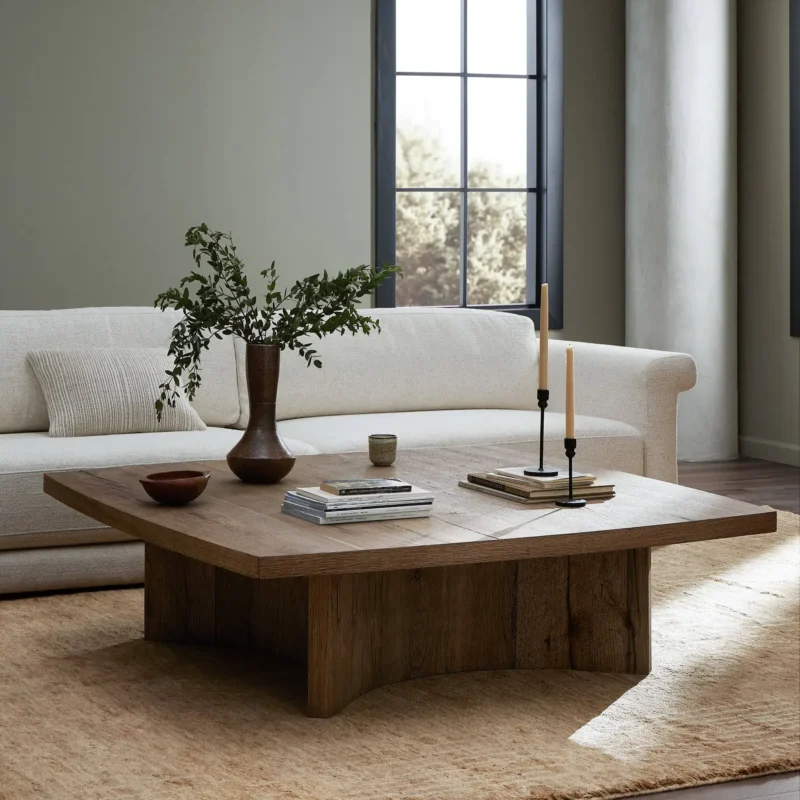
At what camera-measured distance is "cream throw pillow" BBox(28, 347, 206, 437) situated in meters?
3.61

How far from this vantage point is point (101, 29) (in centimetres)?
520

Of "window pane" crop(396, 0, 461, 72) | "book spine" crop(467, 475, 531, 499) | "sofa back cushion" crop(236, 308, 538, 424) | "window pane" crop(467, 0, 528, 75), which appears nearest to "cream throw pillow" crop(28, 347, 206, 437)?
"sofa back cushion" crop(236, 308, 538, 424)

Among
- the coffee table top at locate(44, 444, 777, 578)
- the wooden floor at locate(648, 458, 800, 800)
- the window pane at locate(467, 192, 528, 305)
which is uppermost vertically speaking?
the window pane at locate(467, 192, 528, 305)

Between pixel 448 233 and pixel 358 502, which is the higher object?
pixel 448 233

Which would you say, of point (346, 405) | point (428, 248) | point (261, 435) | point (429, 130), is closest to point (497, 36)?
point (429, 130)

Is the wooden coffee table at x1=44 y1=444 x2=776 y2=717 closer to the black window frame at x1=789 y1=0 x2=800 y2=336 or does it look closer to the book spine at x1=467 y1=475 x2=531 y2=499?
the book spine at x1=467 y1=475 x2=531 y2=499

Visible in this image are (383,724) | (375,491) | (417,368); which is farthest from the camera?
(417,368)

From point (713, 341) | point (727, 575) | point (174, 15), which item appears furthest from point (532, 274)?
point (727, 575)

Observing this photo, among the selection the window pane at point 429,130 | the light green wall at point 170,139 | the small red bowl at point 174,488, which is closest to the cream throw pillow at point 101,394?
the small red bowl at point 174,488

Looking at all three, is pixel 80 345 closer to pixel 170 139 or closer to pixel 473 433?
pixel 473 433

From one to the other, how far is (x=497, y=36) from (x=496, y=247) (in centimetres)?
103

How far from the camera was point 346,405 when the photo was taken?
4.19 metres

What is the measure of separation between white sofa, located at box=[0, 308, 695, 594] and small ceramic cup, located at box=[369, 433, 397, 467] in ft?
1.85

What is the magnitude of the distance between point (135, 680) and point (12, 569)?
778 millimetres
